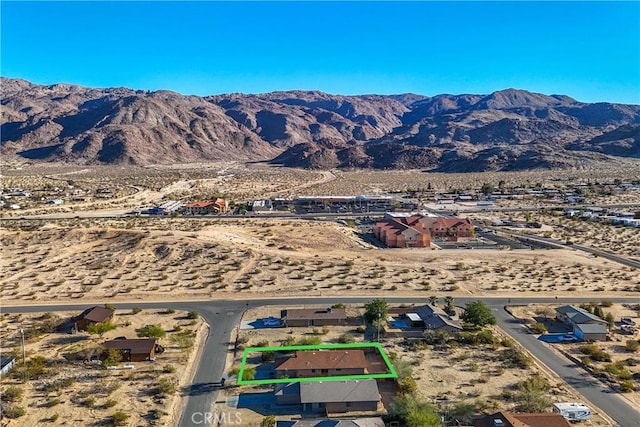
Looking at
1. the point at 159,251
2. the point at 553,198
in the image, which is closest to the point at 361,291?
the point at 159,251

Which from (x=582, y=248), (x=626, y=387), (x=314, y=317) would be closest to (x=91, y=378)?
(x=314, y=317)

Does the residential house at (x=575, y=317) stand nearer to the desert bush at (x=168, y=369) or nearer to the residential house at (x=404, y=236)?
the desert bush at (x=168, y=369)

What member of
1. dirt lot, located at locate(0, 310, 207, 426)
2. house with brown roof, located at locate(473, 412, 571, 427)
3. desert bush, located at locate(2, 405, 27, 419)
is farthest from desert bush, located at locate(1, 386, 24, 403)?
house with brown roof, located at locate(473, 412, 571, 427)

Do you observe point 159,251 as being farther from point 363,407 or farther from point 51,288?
point 363,407

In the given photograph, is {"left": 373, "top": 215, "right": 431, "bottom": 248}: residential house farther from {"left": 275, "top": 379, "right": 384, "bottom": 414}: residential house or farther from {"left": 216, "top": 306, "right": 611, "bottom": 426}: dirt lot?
{"left": 275, "top": 379, "right": 384, "bottom": 414}: residential house

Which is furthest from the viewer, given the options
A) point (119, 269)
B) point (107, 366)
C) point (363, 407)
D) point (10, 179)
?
point (10, 179)

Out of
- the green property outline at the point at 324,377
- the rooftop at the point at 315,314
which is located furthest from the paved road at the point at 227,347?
the rooftop at the point at 315,314

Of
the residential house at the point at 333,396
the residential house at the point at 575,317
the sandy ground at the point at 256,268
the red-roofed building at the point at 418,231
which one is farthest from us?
the red-roofed building at the point at 418,231
